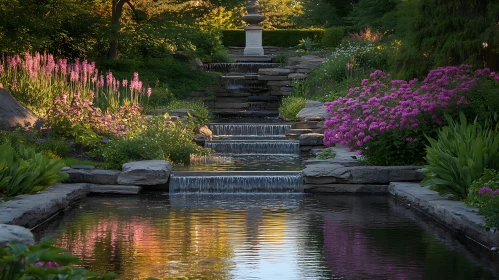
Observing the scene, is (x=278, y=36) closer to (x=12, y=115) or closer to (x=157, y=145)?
(x=157, y=145)

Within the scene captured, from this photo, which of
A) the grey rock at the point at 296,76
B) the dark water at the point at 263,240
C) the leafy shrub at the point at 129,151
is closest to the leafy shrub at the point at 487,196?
the dark water at the point at 263,240

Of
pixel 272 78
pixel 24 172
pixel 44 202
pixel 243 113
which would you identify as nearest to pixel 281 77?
pixel 272 78

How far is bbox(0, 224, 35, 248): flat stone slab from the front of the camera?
6207 millimetres

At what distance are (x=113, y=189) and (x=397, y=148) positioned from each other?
4728mm

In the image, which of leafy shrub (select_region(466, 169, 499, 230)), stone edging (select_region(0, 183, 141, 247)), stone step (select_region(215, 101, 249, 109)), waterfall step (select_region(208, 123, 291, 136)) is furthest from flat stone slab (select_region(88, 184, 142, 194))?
stone step (select_region(215, 101, 249, 109))

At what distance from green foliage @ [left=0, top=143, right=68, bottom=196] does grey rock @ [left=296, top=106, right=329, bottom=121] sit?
8268 mm

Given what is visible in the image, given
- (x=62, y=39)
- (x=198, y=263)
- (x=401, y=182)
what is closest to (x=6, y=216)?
(x=198, y=263)

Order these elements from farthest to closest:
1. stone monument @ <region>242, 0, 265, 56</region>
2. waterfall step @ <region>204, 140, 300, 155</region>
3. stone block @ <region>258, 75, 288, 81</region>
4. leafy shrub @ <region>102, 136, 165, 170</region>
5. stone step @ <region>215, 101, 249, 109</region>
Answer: stone monument @ <region>242, 0, 265, 56</region>
stone block @ <region>258, 75, 288, 81</region>
stone step @ <region>215, 101, 249, 109</region>
waterfall step @ <region>204, 140, 300, 155</region>
leafy shrub @ <region>102, 136, 165, 170</region>

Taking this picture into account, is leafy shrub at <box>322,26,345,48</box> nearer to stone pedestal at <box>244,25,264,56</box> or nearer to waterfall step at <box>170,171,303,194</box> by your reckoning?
stone pedestal at <box>244,25,264,56</box>

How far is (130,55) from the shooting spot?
27328mm

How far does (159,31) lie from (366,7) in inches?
613

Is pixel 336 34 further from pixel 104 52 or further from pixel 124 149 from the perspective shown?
pixel 124 149

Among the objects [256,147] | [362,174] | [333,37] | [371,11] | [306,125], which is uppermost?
[371,11]

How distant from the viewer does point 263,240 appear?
1001 cm
